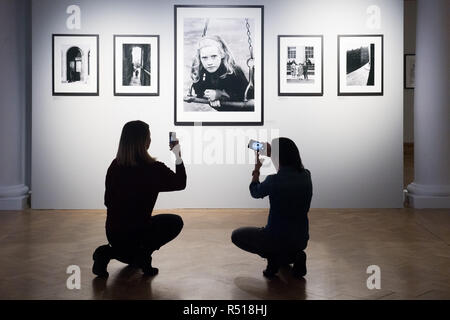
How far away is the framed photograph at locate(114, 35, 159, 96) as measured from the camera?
825cm

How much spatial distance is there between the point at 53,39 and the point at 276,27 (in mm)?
3145

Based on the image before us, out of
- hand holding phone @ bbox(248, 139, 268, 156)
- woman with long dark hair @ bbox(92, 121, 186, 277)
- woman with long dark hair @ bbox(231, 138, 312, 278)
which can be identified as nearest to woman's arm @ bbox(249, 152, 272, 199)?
woman with long dark hair @ bbox(231, 138, 312, 278)

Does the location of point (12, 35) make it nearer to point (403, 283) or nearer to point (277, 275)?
point (277, 275)

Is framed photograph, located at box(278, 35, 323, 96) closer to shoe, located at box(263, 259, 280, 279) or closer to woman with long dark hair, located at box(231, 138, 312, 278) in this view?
woman with long dark hair, located at box(231, 138, 312, 278)

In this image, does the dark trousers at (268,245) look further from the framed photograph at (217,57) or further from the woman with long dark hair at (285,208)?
the framed photograph at (217,57)

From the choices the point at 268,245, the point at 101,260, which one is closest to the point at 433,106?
the point at 268,245

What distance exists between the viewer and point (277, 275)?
4.79 m

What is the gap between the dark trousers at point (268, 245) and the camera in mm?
4586

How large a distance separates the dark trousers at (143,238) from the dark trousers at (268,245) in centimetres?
57

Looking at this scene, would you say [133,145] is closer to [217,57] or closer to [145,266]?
[145,266]

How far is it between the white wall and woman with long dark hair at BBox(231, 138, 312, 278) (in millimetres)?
3747

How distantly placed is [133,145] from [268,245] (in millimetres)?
1313
